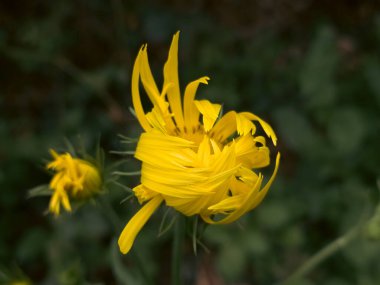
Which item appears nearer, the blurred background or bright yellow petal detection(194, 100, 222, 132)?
bright yellow petal detection(194, 100, 222, 132)

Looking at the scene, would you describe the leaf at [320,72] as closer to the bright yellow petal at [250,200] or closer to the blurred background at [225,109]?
the blurred background at [225,109]

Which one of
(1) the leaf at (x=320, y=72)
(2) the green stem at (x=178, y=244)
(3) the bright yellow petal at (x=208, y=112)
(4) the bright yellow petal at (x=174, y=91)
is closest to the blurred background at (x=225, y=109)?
(1) the leaf at (x=320, y=72)

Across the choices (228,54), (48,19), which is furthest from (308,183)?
(48,19)

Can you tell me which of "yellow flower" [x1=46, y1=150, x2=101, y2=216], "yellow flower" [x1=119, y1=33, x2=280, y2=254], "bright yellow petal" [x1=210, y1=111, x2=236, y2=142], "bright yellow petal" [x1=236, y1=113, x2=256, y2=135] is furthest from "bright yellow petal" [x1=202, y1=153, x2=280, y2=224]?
"yellow flower" [x1=46, y1=150, x2=101, y2=216]

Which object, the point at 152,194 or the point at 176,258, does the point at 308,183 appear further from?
Answer: the point at 152,194

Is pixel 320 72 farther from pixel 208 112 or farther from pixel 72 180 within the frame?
pixel 72 180

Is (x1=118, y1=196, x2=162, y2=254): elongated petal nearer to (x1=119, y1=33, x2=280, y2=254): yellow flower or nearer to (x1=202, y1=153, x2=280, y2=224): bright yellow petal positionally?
(x1=119, y1=33, x2=280, y2=254): yellow flower

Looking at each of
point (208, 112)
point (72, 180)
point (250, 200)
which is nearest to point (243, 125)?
point (208, 112)
